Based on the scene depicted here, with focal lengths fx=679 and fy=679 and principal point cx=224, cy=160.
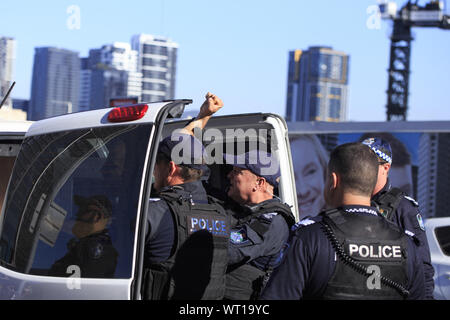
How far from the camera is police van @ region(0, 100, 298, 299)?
286 centimetres

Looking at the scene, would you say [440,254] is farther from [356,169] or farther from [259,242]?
[356,169]

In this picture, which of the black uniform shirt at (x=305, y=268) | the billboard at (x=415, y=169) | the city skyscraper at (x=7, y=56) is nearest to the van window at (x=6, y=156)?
the city skyscraper at (x=7, y=56)

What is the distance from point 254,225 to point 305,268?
1.14 meters

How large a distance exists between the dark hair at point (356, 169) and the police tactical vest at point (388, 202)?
50.9 inches

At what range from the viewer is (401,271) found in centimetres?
273

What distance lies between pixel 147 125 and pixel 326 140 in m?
12.2

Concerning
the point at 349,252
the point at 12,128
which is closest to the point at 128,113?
the point at 349,252

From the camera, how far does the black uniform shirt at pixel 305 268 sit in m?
2.64

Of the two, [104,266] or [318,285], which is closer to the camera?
[318,285]

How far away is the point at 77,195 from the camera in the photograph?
3.10 meters

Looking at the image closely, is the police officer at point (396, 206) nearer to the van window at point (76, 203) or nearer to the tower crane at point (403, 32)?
the van window at point (76, 203)

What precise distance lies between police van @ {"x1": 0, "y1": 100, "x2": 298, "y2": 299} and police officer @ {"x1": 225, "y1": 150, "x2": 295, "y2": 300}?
2.78 ft
